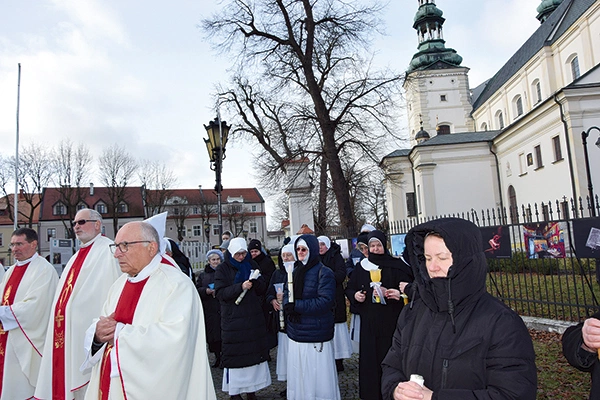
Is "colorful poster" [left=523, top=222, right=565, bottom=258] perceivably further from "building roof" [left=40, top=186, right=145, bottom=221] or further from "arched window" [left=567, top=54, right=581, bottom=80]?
"building roof" [left=40, top=186, right=145, bottom=221]

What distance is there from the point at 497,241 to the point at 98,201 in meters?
53.3

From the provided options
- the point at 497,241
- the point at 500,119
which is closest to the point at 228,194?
the point at 500,119

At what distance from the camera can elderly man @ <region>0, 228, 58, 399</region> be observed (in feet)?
15.9

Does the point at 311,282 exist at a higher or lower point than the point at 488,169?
lower

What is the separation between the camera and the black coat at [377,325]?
15.3 ft

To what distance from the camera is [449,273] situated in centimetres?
213

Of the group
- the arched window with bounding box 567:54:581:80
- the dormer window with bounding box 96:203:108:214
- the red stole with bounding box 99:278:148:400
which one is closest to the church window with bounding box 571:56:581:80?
the arched window with bounding box 567:54:581:80

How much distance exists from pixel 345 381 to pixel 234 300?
7.36 ft

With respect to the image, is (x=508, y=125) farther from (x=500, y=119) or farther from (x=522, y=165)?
(x=500, y=119)

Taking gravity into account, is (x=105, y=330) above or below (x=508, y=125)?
below

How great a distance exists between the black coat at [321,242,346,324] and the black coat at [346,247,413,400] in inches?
87.8

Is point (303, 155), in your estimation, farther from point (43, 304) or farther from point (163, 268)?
point (163, 268)

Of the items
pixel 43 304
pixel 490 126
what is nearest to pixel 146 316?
pixel 43 304

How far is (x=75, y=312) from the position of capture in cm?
441
